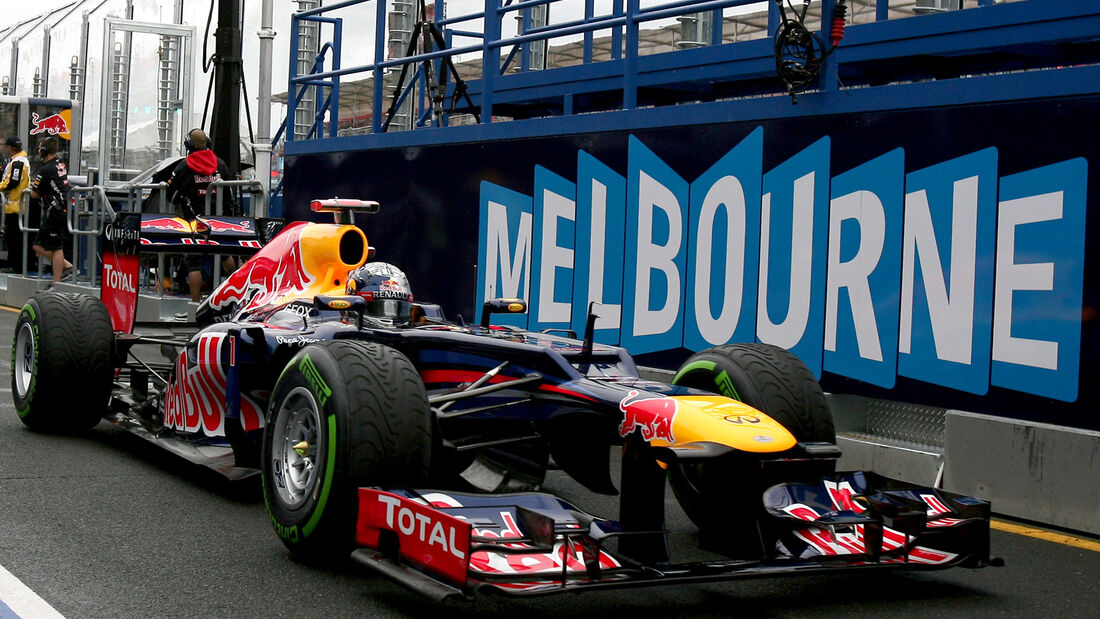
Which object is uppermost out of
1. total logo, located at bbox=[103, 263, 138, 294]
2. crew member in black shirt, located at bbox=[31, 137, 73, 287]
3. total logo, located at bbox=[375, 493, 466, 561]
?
crew member in black shirt, located at bbox=[31, 137, 73, 287]

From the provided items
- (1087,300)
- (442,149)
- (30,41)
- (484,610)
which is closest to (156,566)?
(484,610)

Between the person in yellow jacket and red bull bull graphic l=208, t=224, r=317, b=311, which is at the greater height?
the person in yellow jacket

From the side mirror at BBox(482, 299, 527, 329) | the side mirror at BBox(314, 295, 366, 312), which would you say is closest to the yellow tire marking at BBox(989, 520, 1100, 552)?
the side mirror at BBox(482, 299, 527, 329)

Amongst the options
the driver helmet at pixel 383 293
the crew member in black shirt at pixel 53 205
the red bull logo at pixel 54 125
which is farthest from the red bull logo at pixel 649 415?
the red bull logo at pixel 54 125

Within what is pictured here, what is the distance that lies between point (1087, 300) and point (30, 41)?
28468mm

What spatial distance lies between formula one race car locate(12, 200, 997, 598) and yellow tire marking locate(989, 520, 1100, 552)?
1.40 meters

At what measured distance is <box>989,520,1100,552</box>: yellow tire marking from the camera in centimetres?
627

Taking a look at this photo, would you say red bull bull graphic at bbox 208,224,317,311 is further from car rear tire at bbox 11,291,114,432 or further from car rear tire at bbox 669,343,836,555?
car rear tire at bbox 669,343,836,555

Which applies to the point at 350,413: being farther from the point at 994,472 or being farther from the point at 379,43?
the point at 379,43

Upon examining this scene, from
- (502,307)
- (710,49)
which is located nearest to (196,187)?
(710,49)

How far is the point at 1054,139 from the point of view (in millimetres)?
7266

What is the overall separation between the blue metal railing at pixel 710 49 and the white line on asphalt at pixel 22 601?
5787mm

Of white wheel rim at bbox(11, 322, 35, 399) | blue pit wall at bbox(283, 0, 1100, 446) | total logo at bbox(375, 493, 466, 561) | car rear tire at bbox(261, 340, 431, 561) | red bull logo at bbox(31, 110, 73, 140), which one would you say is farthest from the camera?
red bull logo at bbox(31, 110, 73, 140)

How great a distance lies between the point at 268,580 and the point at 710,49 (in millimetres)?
8517
